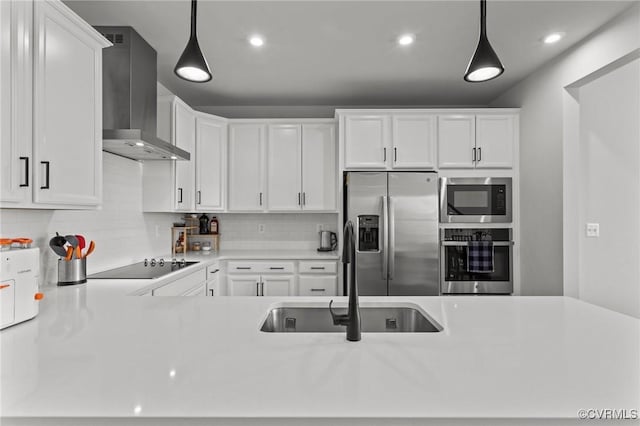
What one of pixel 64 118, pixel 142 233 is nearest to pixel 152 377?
pixel 64 118

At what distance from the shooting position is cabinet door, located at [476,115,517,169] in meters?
3.56

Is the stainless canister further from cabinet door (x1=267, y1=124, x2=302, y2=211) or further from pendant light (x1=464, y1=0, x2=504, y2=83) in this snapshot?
pendant light (x1=464, y1=0, x2=504, y2=83)

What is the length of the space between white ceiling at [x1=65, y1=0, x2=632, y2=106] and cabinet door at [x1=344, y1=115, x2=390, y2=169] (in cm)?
37

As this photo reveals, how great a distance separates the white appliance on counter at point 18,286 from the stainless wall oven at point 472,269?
3197 mm

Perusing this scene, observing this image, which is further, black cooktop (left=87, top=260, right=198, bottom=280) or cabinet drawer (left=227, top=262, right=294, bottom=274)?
cabinet drawer (left=227, top=262, right=294, bottom=274)

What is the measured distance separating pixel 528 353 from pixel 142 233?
3173mm

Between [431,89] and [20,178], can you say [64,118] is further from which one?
[431,89]

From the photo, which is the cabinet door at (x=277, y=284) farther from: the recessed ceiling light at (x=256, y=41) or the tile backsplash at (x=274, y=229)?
the recessed ceiling light at (x=256, y=41)

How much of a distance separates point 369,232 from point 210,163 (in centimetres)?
182

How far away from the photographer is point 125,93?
94.3 inches

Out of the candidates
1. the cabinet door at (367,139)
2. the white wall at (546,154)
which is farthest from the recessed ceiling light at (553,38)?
the cabinet door at (367,139)

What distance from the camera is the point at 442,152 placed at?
11.8 ft

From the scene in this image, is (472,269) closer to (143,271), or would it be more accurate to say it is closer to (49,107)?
(143,271)

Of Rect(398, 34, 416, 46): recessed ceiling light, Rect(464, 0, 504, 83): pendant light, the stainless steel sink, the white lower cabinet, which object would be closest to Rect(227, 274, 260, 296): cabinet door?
the white lower cabinet
